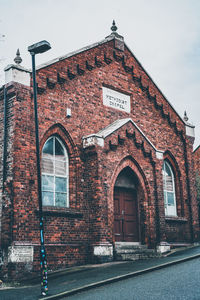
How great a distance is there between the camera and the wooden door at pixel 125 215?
15.9m

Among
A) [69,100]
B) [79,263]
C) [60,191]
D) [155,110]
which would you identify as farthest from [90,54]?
[79,263]

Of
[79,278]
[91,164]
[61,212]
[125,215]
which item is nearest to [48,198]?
[61,212]

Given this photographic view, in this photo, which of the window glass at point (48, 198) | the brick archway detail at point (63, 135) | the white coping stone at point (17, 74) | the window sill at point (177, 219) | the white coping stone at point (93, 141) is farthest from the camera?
the window sill at point (177, 219)

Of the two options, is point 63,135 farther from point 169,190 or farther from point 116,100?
point 169,190

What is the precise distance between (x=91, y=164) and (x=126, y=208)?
109 inches

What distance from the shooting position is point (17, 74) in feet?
43.7

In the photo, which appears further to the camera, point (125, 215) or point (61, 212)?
point (125, 215)

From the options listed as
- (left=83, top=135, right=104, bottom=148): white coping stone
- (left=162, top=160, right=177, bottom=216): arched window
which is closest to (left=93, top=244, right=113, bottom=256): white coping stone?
(left=83, top=135, right=104, bottom=148): white coping stone

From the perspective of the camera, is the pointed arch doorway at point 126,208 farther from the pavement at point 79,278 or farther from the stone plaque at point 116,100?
the stone plaque at point 116,100

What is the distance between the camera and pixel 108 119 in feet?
54.0

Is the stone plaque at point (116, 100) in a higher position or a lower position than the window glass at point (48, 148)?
higher

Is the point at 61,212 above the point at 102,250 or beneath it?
above

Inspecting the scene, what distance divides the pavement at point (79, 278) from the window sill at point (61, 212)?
1753 millimetres

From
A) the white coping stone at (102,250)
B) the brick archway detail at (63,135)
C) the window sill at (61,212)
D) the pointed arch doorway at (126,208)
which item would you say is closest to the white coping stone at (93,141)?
the brick archway detail at (63,135)
